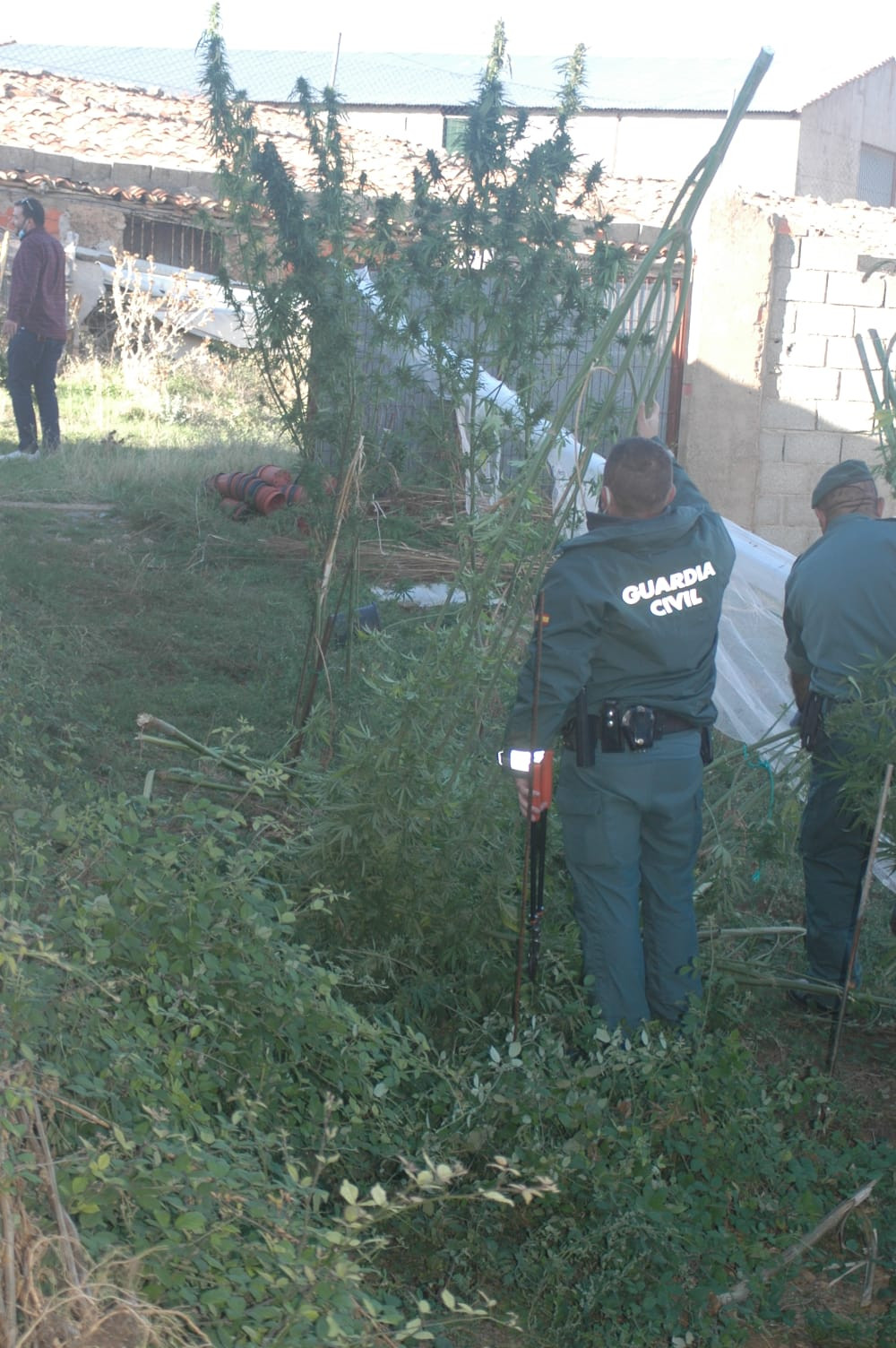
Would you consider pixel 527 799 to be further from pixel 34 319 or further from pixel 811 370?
pixel 34 319

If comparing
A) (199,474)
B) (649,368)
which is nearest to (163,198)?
(199,474)

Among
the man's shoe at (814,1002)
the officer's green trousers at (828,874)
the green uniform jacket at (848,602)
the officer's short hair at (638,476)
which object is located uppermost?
the officer's short hair at (638,476)

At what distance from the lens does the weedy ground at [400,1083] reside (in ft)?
7.09

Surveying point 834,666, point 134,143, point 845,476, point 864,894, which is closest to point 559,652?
point 864,894

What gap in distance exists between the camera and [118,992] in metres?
2.80

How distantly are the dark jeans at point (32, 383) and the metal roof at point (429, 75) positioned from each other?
25325 mm

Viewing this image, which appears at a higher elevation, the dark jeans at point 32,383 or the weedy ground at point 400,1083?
the dark jeans at point 32,383

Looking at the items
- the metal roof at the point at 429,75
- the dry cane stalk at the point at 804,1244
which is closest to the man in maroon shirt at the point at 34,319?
the dry cane stalk at the point at 804,1244

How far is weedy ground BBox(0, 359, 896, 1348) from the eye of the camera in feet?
7.09

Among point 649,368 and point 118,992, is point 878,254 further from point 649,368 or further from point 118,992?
point 118,992

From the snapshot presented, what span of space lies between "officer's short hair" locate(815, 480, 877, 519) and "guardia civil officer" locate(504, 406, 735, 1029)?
104 centimetres

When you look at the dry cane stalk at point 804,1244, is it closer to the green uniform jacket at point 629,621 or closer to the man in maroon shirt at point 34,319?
A: the green uniform jacket at point 629,621

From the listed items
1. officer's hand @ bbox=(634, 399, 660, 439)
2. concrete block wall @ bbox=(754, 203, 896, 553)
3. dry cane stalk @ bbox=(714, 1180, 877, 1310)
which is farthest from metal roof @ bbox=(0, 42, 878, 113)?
dry cane stalk @ bbox=(714, 1180, 877, 1310)

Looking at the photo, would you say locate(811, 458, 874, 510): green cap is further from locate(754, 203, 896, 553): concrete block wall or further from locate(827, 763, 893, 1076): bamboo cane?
locate(754, 203, 896, 553): concrete block wall
